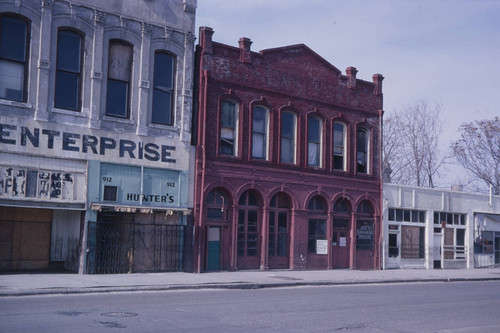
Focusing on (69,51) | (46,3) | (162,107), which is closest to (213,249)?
(162,107)

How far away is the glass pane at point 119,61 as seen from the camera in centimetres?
2239

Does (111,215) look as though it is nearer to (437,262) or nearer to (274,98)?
(274,98)

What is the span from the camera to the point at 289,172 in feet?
89.4

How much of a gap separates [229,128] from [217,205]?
10.5 feet

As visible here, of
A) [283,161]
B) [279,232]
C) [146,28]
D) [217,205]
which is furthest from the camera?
[283,161]

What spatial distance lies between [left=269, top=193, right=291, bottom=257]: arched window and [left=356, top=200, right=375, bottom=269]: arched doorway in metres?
4.48

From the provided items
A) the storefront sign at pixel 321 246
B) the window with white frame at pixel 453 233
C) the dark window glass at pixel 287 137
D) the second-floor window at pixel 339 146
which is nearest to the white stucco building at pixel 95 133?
A: the dark window glass at pixel 287 137

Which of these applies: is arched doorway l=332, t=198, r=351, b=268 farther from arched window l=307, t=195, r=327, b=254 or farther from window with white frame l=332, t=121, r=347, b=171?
window with white frame l=332, t=121, r=347, b=171

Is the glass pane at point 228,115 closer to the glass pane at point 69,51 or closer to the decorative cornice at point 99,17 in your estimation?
the decorative cornice at point 99,17

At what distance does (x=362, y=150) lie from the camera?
30.7 meters

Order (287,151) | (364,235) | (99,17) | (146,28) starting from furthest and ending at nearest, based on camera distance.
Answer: (364,235) < (287,151) < (146,28) < (99,17)

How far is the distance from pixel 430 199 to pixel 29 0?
2250 cm

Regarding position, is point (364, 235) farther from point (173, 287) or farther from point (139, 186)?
point (173, 287)

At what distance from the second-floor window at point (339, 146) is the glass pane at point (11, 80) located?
14669 millimetres
